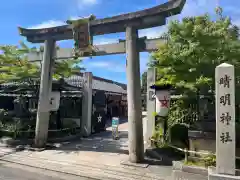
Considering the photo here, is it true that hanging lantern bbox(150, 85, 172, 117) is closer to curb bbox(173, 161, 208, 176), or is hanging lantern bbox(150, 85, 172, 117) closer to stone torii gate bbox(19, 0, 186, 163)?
stone torii gate bbox(19, 0, 186, 163)

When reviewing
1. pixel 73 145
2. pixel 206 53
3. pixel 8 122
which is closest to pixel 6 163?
pixel 73 145

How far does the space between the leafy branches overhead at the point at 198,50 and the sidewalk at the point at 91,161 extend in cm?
317

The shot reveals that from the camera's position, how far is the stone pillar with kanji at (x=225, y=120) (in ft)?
18.7

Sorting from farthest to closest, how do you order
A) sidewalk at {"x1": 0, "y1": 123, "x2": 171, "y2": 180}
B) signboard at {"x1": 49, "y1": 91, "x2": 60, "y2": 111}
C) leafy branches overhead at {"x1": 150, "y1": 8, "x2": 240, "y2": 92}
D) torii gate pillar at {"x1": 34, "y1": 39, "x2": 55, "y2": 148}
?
signboard at {"x1": 49, "y1": 91, "x2": 60, "y2": 111} → torii gate pillar at {"x1": 34, "y1": 39, "x2": 55, "y2": 148} → sidewalk at {"x1": 0, "y1": 123, "x2": 171, "y2": 180} → leafy branches overhead at {"x1": 150, "y1": 8, "x2": 240, "y2": 92}

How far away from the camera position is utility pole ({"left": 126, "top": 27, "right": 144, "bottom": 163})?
891cm

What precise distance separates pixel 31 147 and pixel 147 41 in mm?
7379

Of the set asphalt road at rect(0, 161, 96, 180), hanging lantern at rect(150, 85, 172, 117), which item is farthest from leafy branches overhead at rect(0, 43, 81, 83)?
hanging lantern at rect(150, 85, 172, 117)

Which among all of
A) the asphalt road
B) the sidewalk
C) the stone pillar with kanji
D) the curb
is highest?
the stone pillar with kanji

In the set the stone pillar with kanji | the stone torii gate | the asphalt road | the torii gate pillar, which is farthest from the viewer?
the torii gate pillar

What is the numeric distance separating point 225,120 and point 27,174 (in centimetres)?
637

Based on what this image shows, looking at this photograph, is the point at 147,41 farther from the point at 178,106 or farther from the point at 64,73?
the point at 64,73

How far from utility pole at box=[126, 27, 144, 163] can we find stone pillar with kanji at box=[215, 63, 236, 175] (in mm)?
3573

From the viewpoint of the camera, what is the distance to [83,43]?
34.8 feet

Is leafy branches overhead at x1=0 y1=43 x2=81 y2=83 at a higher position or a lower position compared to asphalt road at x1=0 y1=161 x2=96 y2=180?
higher
